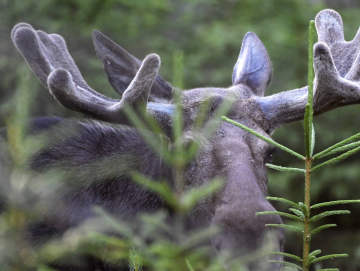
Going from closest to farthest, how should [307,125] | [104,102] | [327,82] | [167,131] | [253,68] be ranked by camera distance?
[307,125] < [327,82] < [104,102] < [167,131] < [253,68]

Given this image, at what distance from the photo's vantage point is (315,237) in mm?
7832

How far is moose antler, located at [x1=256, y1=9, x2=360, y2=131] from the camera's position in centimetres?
287

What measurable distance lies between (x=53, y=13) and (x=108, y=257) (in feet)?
15.6

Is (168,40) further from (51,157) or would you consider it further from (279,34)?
(51,157)

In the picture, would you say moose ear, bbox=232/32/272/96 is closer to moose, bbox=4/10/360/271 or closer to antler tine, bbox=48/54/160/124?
moose, bbox=4/10/360/271

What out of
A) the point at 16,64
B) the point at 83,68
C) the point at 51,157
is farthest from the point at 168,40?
the point at 51,157

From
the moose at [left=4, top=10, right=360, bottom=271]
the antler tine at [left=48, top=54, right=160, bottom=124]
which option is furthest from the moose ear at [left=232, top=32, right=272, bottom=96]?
the antler tine at [left=48, top=54, right=160, bottom=124]

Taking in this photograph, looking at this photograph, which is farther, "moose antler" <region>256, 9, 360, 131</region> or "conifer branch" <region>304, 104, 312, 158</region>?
"moose antler" <region>256, 9, 360, 131</region>

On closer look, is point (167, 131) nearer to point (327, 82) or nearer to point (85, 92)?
point (85, 92)

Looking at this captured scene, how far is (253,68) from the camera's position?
414 centimetres

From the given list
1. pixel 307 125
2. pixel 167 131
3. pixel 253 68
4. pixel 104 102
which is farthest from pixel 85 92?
pixel 307 125

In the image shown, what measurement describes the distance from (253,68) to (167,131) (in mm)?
1126

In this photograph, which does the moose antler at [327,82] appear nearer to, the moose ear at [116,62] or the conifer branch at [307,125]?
the moose ear at [116,62]

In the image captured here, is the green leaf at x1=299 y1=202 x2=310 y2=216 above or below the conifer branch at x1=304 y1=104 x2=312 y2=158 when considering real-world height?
below
